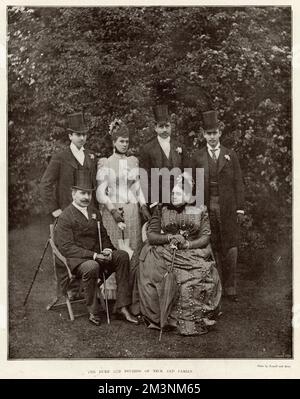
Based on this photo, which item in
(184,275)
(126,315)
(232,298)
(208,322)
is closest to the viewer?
(184,275)

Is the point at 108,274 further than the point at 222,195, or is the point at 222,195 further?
the point at 222,195

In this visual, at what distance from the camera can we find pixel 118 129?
7801 millimetres

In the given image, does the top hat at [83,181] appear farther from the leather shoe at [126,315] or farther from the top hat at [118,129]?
the leather shoe at [126,315]

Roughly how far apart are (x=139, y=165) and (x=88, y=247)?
1089 mm

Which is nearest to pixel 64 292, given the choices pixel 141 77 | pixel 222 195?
pixel 222 195

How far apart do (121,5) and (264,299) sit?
3666 millimetres

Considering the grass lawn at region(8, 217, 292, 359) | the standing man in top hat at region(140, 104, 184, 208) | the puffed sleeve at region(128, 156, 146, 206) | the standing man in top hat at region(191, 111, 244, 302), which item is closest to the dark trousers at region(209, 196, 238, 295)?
the standing man in top hat at region(191, 111, 244, 302)

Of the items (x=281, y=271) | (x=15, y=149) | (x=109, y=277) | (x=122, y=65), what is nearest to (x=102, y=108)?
(x=122, y=65)

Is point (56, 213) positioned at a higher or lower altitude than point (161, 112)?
lower

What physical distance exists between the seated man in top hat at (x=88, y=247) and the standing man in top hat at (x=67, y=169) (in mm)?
82

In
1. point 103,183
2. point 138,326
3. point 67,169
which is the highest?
point 67,169

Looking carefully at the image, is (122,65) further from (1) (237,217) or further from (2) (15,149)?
(1) (237,217)

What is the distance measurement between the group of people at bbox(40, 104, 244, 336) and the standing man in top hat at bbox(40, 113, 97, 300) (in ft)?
0.04

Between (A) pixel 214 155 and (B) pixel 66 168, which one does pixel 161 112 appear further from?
(B) pixel 66 168
